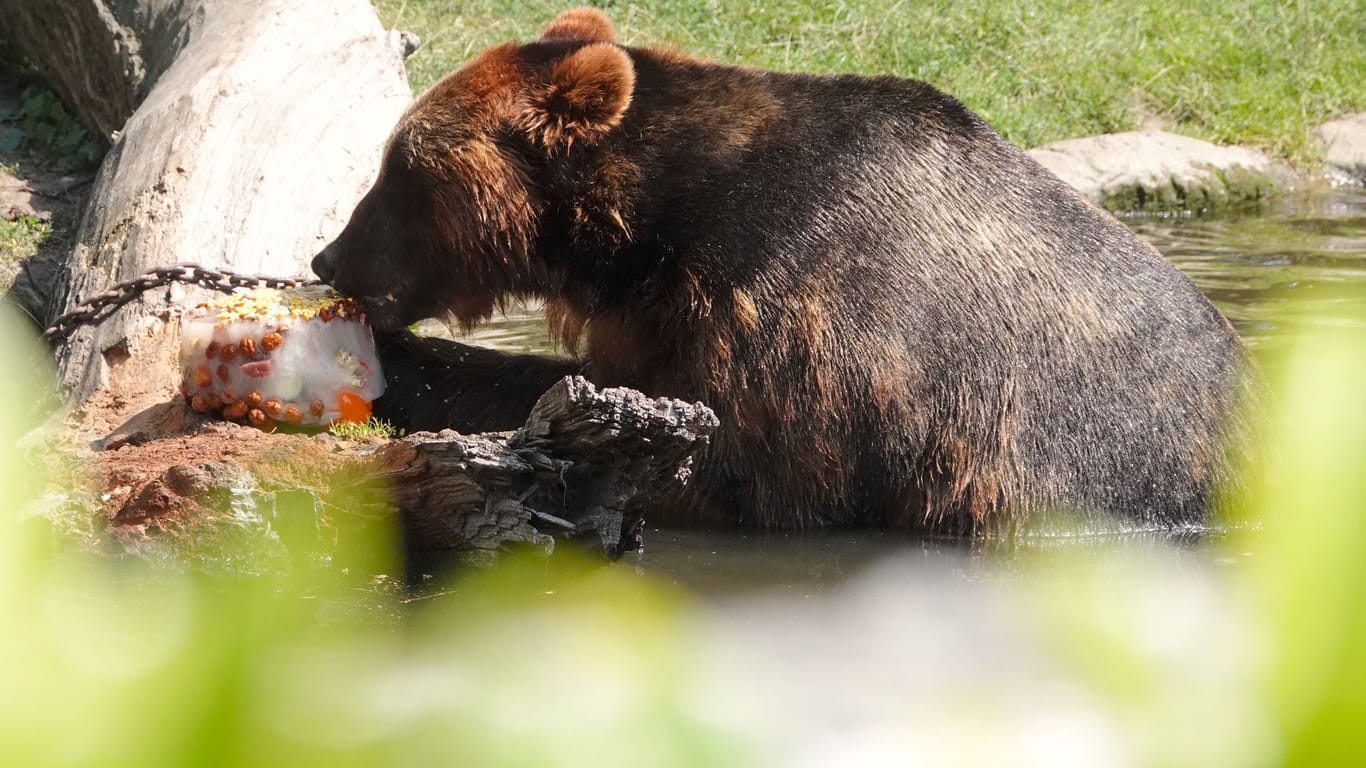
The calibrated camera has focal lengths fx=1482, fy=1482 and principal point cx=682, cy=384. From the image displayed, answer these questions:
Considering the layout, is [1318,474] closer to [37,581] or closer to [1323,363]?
[1323,363]

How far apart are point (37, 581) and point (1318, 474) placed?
1.80 feet

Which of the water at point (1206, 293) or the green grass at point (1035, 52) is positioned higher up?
the green grass at point (1035, 52)

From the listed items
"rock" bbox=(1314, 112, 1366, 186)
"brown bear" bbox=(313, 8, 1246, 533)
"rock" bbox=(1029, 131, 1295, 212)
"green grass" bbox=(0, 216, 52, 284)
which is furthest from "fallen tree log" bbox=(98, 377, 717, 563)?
"rock" bbox=(1314, 112, 1366, 186)

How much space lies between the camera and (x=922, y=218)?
4766 millimetres

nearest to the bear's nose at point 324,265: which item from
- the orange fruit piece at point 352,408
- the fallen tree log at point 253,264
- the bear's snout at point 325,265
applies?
the bear's snout at point 325,265

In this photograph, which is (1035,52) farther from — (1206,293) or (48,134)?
(48,134)

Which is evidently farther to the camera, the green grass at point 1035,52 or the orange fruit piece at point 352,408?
the green grass at point 1035,52

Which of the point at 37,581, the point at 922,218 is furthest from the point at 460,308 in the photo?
the point at 37,581

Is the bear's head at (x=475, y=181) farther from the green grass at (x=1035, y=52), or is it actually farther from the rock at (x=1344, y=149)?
the rock at (x=1344, y=149)

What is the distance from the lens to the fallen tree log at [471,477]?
3723 mm

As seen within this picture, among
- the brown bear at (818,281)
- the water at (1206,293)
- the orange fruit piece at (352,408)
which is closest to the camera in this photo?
the water at (1206,293)

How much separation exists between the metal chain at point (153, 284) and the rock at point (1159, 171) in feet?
21.4

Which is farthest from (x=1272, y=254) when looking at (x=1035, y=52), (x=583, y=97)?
(x=583, y=97)

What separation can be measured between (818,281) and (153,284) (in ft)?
7.60
